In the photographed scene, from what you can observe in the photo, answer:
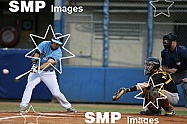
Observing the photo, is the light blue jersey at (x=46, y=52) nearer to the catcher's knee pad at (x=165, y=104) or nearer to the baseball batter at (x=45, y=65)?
the baseball batter at (x=45, y=65)

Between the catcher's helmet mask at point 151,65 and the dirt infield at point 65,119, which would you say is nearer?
the dirt infield at point 65,119

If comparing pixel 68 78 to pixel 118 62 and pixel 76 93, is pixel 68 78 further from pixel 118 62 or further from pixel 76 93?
pixel 118 62

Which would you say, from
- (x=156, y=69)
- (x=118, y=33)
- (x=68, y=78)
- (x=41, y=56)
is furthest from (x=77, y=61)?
(x=156, y=69)

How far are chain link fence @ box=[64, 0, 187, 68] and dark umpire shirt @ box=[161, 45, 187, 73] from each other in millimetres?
3590

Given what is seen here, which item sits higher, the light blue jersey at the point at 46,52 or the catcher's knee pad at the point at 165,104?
the light blue jersey at the point at 46,52

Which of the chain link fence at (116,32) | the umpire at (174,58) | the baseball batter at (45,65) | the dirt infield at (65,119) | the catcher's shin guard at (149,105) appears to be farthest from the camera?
the chain link fence at (116,32)

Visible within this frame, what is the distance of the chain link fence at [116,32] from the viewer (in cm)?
1288

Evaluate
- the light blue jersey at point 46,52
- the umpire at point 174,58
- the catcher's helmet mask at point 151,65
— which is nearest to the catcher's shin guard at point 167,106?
the catcher's helmet mask at point 151,65

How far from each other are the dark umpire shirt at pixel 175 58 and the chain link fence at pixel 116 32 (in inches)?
141

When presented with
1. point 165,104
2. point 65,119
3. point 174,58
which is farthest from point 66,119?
point 174,58

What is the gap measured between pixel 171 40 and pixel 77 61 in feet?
14.6

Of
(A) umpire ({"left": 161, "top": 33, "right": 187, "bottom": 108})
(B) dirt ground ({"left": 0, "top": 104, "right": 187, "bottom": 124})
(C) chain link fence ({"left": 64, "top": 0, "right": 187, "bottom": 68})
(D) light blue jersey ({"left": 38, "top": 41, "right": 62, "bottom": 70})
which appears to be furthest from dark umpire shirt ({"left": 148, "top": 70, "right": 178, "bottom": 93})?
(C) chain link fence ({"left": 64, "top": 0, "right": 187, "bottom": 68})

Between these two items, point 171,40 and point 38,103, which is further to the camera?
point 38,103

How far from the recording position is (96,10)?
42.6ft
